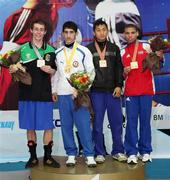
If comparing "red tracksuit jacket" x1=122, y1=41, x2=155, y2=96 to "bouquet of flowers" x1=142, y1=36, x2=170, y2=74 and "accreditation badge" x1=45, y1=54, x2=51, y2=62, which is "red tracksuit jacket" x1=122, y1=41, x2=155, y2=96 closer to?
"bouquet of flowers" x1=142, y1=36, x2=170, y2=74

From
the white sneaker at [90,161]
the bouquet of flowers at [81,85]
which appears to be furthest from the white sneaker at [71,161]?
the bouquet of flowers at [81,85]

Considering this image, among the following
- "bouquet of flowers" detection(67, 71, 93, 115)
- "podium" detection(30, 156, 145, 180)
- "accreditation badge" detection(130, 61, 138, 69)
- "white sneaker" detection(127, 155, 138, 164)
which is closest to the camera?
"podium" detection(30, 156, 145, 180)

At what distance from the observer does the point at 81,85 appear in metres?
3.22

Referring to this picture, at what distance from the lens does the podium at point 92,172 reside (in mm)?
3066

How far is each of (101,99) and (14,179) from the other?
1261mm

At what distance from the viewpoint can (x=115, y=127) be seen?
142 inches

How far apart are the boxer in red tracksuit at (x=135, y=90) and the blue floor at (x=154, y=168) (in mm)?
296

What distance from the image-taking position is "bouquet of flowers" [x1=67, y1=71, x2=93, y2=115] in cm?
322

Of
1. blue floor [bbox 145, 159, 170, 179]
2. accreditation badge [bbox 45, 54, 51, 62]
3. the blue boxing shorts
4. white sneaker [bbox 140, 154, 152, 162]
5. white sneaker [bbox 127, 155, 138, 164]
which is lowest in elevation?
blue floor [bbox 145, 159, 170, 179]

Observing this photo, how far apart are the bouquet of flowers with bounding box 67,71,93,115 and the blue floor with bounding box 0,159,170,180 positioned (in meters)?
1.15

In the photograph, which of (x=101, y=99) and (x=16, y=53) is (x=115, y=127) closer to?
(x=101, y=99)

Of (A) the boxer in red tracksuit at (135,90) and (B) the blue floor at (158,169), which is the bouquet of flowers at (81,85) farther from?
(B) the blue floor at (158,169)

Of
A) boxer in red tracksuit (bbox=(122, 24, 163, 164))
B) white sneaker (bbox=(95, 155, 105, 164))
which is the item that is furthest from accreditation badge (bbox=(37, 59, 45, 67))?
white sneaker (bbox=(95, 155, 105, 164))

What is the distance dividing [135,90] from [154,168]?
1.11m
